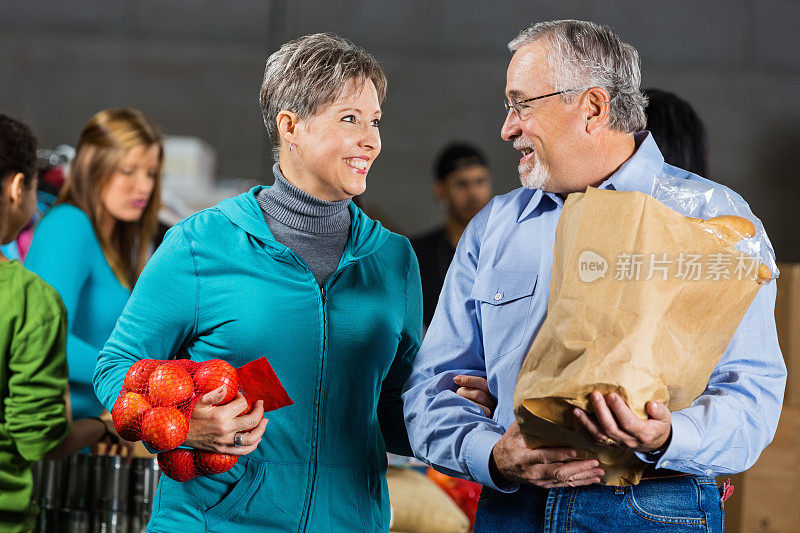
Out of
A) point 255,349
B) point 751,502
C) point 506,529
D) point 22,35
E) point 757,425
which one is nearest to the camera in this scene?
point 757,425

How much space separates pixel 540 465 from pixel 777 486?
230 cm

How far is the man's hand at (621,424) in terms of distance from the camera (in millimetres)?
1091

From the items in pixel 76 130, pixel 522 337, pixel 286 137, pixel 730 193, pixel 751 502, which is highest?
pixel 76 130

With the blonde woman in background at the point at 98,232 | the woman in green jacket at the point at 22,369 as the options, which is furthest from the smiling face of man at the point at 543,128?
the blonde woman in background at the point at 98,232

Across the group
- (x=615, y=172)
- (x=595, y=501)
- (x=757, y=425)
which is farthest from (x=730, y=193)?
(x=595, y=501)

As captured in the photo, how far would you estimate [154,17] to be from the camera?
6305mm

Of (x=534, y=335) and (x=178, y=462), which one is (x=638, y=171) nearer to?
(x=534, y=335)

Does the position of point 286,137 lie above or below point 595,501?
above

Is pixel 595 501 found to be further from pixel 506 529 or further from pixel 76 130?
pixel 76 130

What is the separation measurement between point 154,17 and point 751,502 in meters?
4.97

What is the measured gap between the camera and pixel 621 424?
111cm

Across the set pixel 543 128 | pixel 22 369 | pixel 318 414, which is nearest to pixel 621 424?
pixel 543 128

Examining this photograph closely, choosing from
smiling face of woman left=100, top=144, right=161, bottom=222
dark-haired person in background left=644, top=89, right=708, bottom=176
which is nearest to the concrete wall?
smiling face of woman left=100, top=144, right=161, bottom=222

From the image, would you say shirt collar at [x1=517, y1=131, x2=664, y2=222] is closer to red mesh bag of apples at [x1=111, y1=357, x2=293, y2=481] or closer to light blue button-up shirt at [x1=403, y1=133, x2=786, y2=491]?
light blue button-up shirt at [x1=403, y1=133, x2=786, y2=491]
